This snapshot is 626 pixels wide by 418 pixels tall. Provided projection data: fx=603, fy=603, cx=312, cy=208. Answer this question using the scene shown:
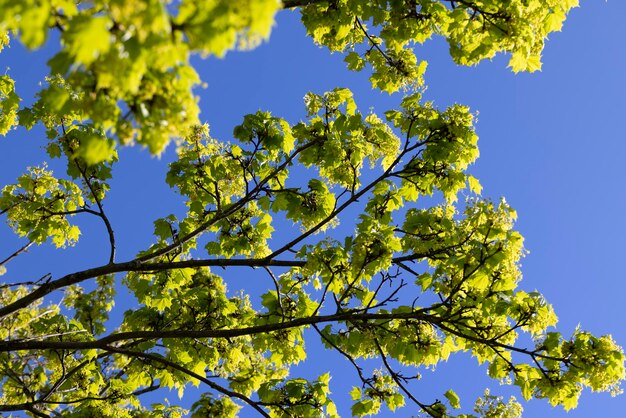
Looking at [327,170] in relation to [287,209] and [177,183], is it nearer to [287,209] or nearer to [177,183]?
[287,209]

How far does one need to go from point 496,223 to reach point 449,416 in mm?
2711

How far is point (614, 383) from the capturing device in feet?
24.3

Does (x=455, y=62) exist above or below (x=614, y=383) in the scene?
above

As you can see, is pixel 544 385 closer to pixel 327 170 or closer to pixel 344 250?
pixel 344 250

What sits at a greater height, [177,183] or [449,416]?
[177,183]

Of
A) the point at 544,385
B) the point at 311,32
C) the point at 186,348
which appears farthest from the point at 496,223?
the point at 186,348

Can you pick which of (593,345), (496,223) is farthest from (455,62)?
(593,345)

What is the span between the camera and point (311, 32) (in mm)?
9312

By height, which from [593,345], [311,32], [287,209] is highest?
[311,32]

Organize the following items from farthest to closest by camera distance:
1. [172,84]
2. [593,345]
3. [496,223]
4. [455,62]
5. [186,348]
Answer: [186,348] → [455,62] → [593,345] → [496,223] → [172,84]

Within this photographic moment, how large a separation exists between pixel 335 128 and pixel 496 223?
10.2 ft

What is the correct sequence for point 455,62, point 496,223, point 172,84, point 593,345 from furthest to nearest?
point 455,62
point 593,345
point 496,223
point 172,84

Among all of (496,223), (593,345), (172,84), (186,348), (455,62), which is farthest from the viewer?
(186,348)

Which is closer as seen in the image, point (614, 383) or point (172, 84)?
point (172, 84)
